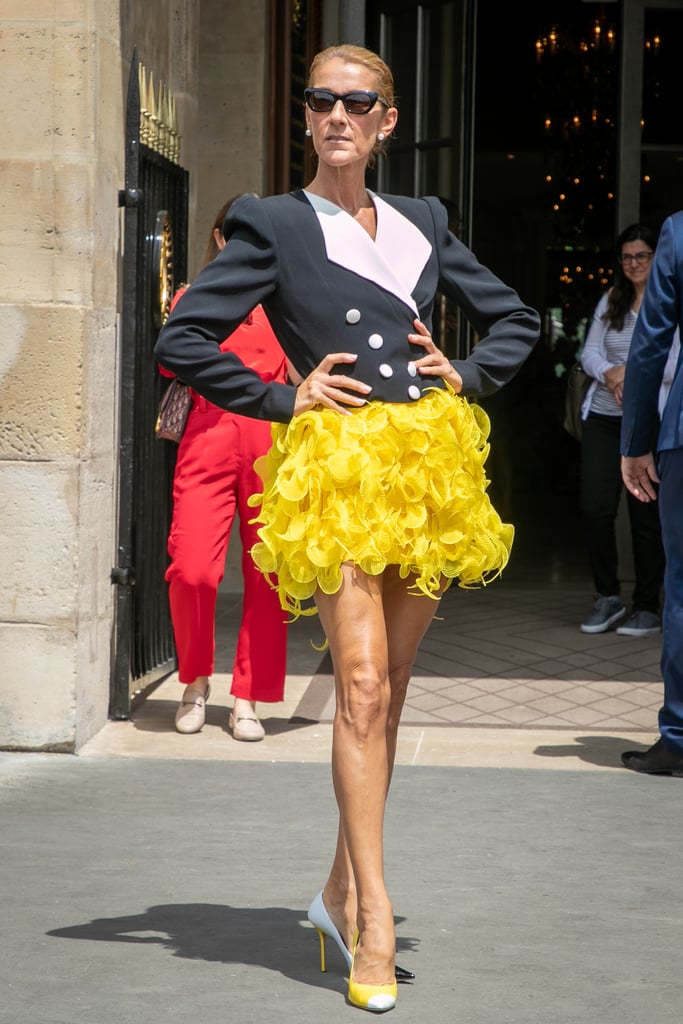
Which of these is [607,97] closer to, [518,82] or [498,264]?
[518,82]

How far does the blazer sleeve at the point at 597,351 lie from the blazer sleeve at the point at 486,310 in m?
4.25

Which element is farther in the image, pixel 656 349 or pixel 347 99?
pixel 656 349

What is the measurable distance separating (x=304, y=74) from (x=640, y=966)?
6.73m

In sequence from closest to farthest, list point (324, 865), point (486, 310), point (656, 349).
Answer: point (486, 310) → point (324, 865) → point (656, 349)

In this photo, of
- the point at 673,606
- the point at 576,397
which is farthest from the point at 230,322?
the point at 576,397

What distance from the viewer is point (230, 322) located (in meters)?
3.47

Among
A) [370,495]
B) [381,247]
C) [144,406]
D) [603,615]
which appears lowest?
[603,615]

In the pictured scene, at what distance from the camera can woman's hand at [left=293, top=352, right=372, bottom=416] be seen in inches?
133

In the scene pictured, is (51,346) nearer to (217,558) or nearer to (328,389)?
(217,558)

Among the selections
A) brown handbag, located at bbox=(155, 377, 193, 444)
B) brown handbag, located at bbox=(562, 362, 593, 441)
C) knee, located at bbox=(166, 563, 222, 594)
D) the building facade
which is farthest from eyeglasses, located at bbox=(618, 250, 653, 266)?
knee, located at bbox=(166, 563, 222, 594)

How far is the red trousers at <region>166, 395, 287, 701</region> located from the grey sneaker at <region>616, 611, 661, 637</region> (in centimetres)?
259

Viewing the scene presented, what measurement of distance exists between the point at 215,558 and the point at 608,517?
Result: 287cm

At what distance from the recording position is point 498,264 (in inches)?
1152

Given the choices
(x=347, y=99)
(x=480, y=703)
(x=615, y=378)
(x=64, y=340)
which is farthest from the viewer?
(x=615, y=378)
